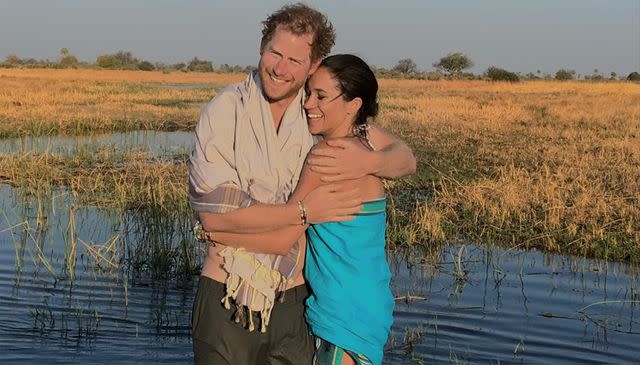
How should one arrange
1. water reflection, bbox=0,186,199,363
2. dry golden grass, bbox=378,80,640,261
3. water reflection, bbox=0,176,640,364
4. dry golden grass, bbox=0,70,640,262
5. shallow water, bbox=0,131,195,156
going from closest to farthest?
water reflection, bbox=0,186,199,363 < water reflection, bbox=0,176,640,364 < dry golden grass, bbox=378,80,640,261 < dry golden grass, bbox=0,70,640,262 < shallow water, bbox=0,131,195,156

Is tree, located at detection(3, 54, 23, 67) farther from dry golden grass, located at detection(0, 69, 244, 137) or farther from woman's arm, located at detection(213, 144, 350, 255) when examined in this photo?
woman's arm, located at detection(213, 144, 350, 255)

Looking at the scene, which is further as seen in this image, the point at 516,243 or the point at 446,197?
the point at 446,197

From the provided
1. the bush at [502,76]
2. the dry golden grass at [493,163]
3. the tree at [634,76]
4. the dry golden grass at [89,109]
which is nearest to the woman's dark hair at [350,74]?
the dry golden grass at [493,163]

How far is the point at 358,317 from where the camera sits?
107 inches

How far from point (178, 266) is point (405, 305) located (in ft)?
6.72

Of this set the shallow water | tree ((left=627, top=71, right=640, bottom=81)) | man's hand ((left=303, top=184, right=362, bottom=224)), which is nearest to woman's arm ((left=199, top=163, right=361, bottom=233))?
man's hand ((left=303, top=184, right=362, bottom=224))

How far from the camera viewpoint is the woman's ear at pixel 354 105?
9.11 ft

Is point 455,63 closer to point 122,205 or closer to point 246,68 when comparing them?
point 246,68

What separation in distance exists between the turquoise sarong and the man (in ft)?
0.25

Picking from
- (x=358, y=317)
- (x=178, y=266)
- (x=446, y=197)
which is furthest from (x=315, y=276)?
(x=446, y=197)

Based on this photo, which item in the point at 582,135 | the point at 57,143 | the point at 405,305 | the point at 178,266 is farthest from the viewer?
the point at 582,135

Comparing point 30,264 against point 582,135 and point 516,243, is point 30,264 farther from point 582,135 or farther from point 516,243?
point 582,135

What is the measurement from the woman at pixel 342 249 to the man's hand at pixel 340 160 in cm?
4

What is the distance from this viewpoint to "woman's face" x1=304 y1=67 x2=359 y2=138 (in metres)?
2.74
